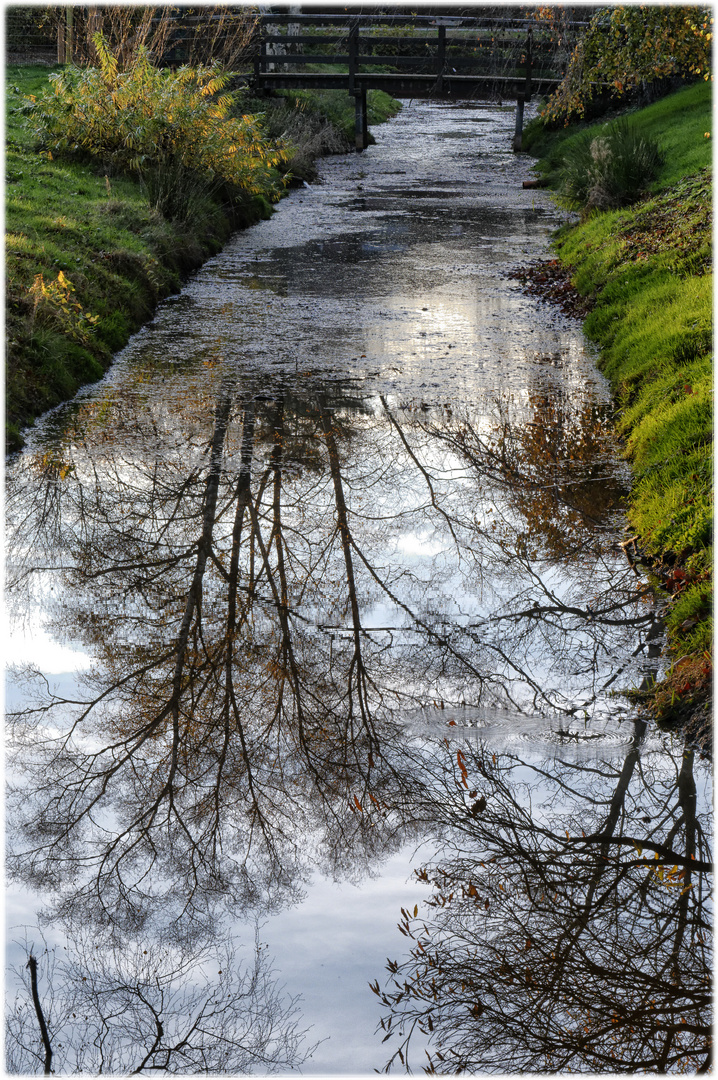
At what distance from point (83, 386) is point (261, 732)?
5692mm

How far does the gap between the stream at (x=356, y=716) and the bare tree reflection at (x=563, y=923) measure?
1cm

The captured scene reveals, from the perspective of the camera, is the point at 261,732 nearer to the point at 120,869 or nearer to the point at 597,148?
the point at 120,869

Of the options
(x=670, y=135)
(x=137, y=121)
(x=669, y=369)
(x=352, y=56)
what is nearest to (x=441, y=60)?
(x=352, y=56)

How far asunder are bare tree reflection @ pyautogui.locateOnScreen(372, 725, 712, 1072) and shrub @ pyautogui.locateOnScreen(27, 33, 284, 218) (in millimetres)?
12380

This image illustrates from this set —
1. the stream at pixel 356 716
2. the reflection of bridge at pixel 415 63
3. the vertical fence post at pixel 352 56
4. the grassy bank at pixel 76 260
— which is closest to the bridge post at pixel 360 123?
the reflection of bridge at pixel 415 63

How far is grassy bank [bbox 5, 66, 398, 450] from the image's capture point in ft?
28.9

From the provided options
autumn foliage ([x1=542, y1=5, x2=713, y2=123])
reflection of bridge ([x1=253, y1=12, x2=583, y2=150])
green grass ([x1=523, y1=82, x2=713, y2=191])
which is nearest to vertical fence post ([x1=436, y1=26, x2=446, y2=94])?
reflection of bridge ([x1=253, y1=12, x2=583, y2=150])

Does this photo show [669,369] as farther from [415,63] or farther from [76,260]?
[415,63]

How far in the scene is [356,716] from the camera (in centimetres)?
475

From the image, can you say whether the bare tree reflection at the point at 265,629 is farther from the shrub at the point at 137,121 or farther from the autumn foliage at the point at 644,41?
the shrub at the point at 137,121

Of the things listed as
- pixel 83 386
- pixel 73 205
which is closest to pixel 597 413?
pixel 83 386

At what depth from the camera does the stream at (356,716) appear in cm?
345

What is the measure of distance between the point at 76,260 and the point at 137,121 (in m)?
5.46

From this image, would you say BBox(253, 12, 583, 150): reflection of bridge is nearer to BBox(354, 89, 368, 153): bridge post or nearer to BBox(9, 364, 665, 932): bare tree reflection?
BBox(354, 89, 368, 153): bridge post
